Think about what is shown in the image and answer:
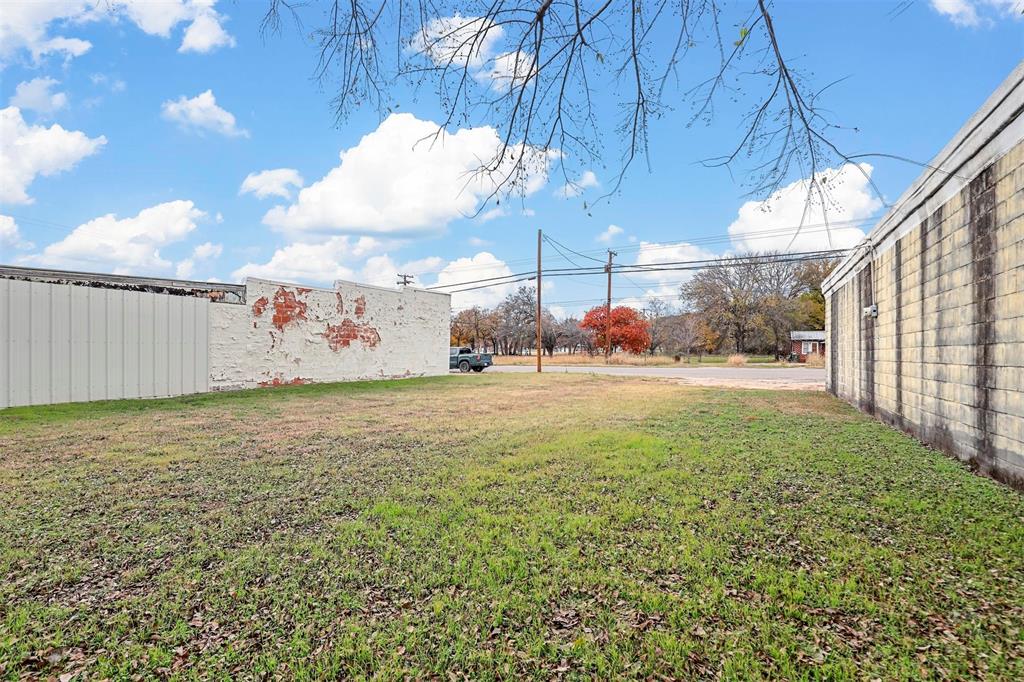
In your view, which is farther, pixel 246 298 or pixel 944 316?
pixel 246 298

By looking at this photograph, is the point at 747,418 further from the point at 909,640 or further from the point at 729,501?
the point at 909,640

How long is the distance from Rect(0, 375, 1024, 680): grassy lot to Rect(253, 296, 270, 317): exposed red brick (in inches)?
269

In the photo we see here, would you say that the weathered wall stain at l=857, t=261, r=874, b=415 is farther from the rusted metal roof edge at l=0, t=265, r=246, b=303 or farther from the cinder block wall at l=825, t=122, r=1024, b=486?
the rusted metal roof edge at l=0, t=265, r=246, b=303

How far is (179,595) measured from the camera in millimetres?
2447

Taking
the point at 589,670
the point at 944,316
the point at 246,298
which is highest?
the point at 246,298

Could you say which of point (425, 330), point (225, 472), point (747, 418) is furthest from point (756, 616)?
point (425, 330)

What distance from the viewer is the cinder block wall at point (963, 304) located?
411 centimetres

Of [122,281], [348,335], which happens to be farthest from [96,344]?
[348,335]

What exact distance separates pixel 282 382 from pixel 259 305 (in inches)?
78.4

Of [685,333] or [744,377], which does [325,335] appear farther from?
[685,333]

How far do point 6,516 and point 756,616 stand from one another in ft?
15.0

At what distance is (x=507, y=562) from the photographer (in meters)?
2.75

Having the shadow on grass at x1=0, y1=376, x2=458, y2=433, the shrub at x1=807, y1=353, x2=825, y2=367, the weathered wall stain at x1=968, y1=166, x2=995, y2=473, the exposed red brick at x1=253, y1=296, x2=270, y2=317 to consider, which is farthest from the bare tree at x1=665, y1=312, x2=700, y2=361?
the weathered wall stain at x1=968, y1=166, x2=995, y2=473

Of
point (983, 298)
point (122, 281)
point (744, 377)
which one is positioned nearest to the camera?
point (983, 298)
